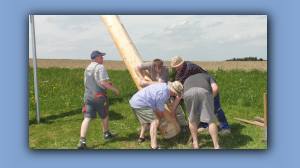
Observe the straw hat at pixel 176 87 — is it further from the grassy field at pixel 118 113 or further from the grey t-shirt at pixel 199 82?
the grassy field at pixel 118 113

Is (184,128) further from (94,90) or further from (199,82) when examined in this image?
(94,90)

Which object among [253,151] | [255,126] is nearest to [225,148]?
[253,151]

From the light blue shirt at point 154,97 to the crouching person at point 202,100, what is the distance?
1.08 ft

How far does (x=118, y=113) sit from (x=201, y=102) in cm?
326

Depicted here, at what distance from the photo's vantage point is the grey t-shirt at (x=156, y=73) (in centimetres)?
540

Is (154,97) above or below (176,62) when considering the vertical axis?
below

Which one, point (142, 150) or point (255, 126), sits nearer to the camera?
point (142, 150)

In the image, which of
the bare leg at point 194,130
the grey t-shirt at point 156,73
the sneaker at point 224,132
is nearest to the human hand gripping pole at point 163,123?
the bare leg at point 194,130

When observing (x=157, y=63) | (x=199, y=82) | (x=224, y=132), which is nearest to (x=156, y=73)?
(x=157, y=63)

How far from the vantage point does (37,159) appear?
4465 millimetres

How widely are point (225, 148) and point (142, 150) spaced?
1.37m

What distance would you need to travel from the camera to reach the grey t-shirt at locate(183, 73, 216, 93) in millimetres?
4359

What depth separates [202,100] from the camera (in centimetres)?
425
